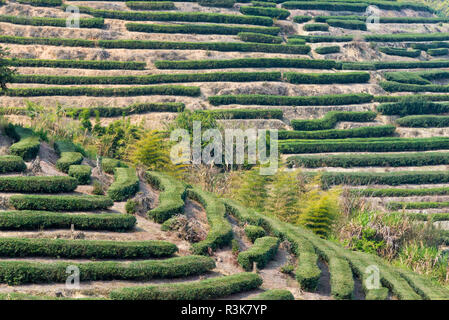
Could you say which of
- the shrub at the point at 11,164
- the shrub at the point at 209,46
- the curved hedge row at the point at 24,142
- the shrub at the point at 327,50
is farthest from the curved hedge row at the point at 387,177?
the shrub at the point at 11,164

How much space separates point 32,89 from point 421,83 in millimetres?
35928

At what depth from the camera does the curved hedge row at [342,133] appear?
46.8 meters

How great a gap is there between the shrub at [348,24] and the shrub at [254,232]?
4736cm

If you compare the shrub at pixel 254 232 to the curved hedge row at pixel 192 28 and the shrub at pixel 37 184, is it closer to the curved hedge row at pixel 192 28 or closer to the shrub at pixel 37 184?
the shrub at pixel 37 184

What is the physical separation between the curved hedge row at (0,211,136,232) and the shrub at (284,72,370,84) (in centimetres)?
3518

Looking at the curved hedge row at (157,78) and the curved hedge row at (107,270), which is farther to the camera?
the curved hedge row at (157,78)

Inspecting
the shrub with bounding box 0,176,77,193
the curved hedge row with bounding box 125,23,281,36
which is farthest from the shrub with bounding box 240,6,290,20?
the shrub with bounding box 0,176,77,193

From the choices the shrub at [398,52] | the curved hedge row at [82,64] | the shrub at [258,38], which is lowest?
the curved hedge row at [82,64]

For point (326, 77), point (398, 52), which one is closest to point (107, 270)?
point (326, 77)

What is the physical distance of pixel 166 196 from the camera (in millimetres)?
23688

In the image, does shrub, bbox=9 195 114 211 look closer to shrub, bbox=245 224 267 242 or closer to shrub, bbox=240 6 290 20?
shrub, bbox=245 224 267 242

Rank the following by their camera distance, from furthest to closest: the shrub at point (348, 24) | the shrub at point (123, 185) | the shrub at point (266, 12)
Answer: the shrub at point (348, 24), the shrub at point (266, 12), the shrub at point (123, 185)
